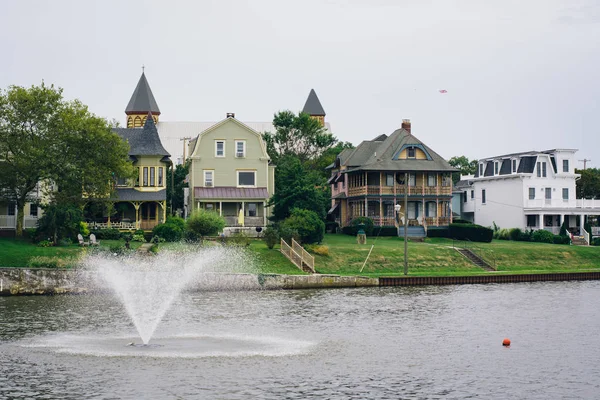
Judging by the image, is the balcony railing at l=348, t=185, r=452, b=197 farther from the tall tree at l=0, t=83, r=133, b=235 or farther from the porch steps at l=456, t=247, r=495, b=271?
the tall tree at l=0, t=83, r=133, b=235

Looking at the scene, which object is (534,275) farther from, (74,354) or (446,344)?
(74,354)

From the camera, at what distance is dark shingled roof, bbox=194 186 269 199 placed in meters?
81.2

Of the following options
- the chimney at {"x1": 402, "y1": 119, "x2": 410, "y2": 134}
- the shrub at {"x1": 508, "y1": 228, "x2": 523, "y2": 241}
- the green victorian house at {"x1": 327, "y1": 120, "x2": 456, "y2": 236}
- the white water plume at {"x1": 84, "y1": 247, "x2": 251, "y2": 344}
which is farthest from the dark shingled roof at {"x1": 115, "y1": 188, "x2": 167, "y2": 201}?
the shrub at {"x1": 508, "y1": 228, "x2": 523, "y2": 241}

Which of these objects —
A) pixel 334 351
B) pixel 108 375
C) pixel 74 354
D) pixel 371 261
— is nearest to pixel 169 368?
pixel 108 375

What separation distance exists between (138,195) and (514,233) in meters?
37.6

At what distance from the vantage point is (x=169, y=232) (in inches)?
2758

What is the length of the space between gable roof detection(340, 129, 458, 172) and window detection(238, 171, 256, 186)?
34.0ft

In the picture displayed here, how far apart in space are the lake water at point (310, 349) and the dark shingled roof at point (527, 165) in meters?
39.7

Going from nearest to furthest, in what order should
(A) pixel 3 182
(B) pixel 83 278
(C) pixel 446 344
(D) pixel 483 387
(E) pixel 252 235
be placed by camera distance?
1. (D) pixel 483 387
2. (C) pixel 446 344
3. (B) pixel 83 278
4. (A) pixel 3 182
5. (E) pixel 252 235

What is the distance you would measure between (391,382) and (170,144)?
122 m

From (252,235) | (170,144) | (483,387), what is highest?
(170,144)

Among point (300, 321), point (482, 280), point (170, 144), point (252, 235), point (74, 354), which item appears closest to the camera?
point (74, 354)

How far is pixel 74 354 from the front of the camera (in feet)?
109

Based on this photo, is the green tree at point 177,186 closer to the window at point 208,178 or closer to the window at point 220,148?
the window at point 208,178
